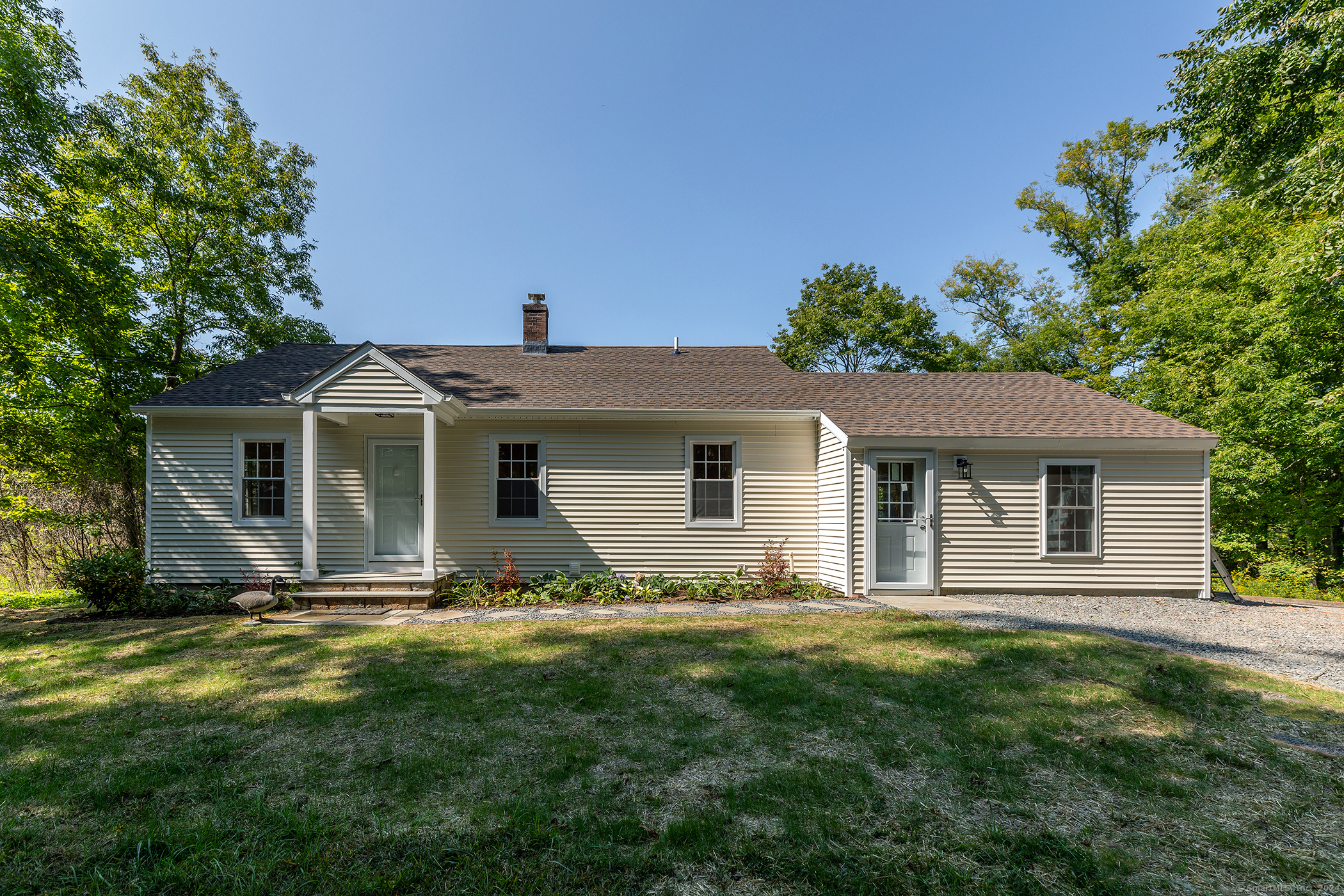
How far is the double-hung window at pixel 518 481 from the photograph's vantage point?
1041 centimetres

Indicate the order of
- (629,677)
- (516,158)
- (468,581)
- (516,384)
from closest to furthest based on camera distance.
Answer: (629,677), (468,581), (516,384), (516,158)

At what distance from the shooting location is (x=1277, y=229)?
1534 cm

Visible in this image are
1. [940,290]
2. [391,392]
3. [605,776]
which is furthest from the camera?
[940,290]

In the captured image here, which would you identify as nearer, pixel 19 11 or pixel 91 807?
pixel 91 807

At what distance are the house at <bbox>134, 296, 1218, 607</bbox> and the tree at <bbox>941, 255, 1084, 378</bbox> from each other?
45.0 feet

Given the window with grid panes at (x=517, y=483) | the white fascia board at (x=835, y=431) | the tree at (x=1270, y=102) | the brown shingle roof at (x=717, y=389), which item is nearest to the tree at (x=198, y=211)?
the brown shingle roof at (x=717, y=389)

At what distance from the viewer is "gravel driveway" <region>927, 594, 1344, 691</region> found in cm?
598

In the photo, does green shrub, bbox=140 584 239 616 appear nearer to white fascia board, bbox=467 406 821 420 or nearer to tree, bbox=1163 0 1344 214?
white fascia board, bbox=467 406 821 420

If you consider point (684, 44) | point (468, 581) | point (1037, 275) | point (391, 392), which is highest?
point (684, 44)

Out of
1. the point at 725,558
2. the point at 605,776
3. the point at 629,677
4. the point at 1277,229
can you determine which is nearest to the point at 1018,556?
the point at 725,558

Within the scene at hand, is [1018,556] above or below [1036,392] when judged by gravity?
below

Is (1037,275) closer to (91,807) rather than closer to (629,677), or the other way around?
(629,677)

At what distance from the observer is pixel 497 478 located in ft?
34.3

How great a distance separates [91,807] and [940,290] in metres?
29.4
